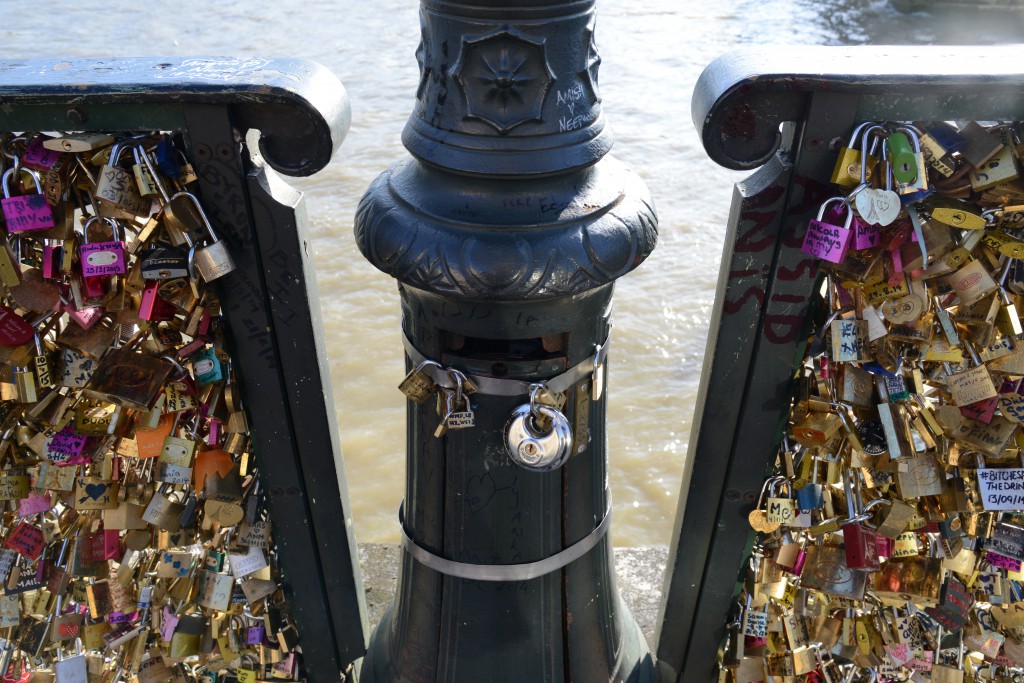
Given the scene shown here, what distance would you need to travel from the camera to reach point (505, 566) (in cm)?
180

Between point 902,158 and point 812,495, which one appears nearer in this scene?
point 902,158

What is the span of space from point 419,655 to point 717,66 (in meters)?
1.37

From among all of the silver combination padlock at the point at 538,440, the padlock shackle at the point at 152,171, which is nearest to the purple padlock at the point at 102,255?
the padlock shackle at the point at 152,171

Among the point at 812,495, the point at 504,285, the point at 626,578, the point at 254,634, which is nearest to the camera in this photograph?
the point at 504,285

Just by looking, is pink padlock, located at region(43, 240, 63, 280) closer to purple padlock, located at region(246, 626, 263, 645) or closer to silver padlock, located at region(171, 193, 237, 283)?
silver padlock, located at region(171, 193, 237, 283)

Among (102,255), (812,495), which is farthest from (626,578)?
(102,255)

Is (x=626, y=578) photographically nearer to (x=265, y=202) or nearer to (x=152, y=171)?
(x=265, y=202)

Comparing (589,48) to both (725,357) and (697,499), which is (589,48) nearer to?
(725,357)

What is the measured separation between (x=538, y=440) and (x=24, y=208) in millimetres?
983

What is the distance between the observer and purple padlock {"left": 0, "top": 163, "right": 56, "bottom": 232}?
155 cm

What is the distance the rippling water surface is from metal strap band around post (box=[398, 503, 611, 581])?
409 millimetres

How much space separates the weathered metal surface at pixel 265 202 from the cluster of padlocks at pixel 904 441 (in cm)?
91

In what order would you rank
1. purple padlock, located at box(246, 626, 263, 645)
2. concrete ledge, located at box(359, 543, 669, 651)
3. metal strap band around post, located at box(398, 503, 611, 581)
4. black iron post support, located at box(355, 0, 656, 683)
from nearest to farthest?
1. black iron post support, located at box(355, 0, 656, 683)
2. metal strap band around post, located at box(398, 503, 611, 581)
3. purple padlock, located at box(246, 626, 263, 645)
4. concrete ledge, located at box(359, 543, 669, 651)

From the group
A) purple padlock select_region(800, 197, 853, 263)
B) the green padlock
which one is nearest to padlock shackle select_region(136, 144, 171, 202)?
purple padlock select_region(800, 197, 853, 263)
